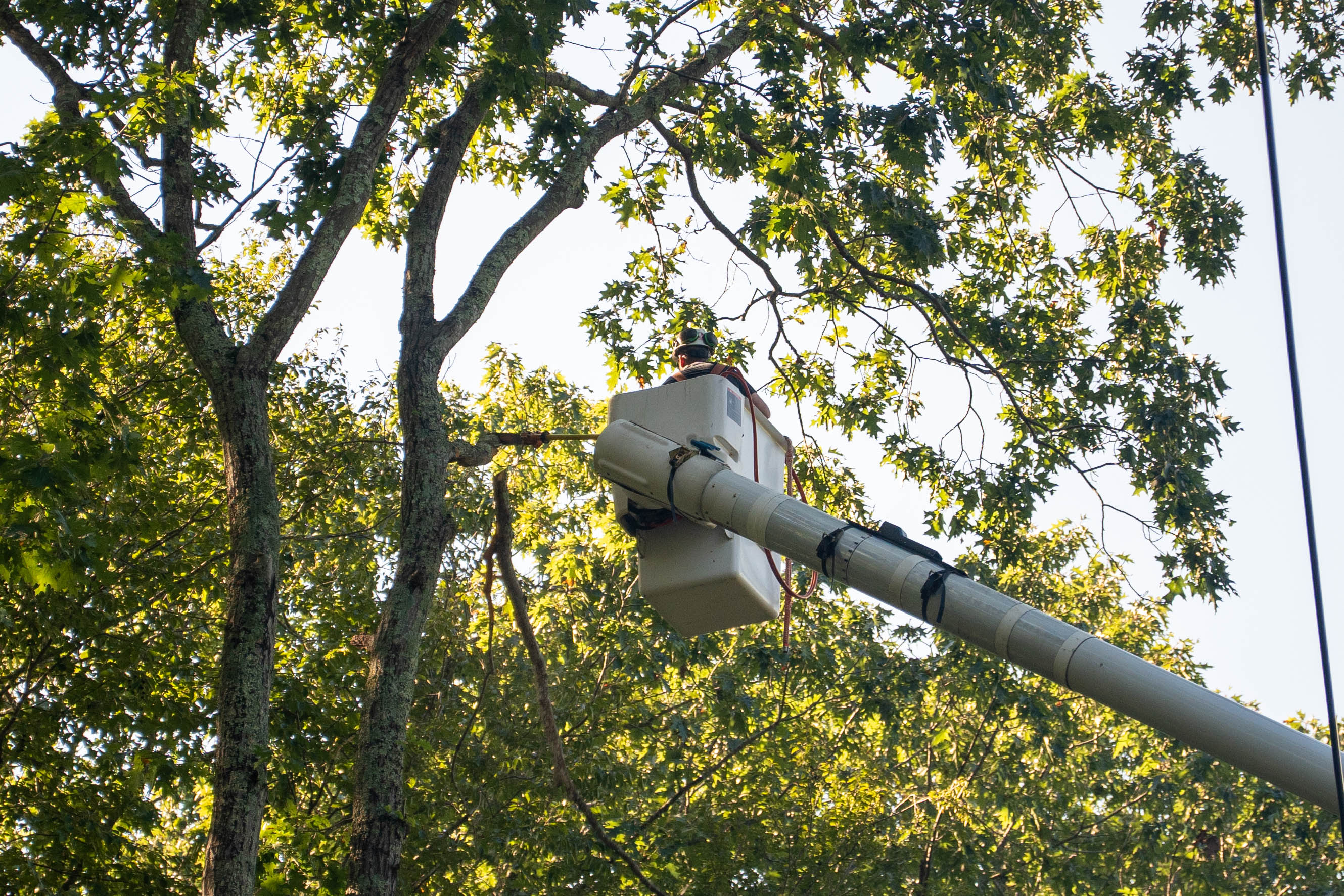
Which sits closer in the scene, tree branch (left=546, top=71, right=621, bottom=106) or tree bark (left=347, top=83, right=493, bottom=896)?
tree bark (left=347, top=83, right=493, bottom=896)

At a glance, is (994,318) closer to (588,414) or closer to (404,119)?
(404,119)

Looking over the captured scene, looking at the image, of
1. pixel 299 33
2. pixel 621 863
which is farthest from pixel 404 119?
pixel 621 863

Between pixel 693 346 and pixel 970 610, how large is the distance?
210 cm

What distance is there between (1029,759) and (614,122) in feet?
31.6

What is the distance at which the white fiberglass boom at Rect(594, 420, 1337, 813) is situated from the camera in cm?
315

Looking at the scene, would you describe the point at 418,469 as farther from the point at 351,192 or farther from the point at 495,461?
the point at 495,461

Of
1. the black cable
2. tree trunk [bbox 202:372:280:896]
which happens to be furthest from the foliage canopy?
the black cable

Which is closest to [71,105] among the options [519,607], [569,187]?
[569,187]

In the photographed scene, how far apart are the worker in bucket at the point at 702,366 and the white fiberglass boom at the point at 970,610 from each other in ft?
1.40

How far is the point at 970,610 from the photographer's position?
12.0ft

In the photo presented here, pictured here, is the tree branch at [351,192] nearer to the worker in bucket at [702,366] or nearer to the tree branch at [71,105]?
the tree branch at [71,105]

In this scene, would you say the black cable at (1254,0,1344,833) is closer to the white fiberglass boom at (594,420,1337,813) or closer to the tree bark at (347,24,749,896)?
the white fiberglass boom at (594,420,1337,813)

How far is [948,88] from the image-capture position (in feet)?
25.7

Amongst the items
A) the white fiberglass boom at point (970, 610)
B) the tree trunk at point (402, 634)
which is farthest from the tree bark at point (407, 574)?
the white fiberglass boom at point (970, 610)
